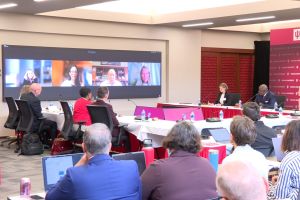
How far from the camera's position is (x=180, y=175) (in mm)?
2996

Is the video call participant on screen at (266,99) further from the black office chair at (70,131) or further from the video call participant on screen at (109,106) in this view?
the black office chair at (70,131)

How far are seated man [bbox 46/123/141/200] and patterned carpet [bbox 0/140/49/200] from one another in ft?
10.6

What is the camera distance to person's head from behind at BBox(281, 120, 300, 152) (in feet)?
11.9

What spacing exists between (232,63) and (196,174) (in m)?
13.3

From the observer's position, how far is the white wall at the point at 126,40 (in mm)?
11414

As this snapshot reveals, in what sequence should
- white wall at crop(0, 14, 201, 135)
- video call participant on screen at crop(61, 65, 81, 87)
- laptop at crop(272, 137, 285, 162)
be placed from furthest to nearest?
video call participant on screen at crop(61, 65, 81, 87)
white wall at crop(0, 14, 201, 135)
laptop at crop(272, 137, 285, 162)

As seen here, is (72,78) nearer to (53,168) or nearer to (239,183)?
(53,168)

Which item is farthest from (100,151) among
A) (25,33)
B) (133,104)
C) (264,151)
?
(133,104)

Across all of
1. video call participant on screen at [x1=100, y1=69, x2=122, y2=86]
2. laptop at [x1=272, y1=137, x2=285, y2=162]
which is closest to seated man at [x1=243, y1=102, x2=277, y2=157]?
laptop at [x1=272, y1=137, x2=285, y2=162]

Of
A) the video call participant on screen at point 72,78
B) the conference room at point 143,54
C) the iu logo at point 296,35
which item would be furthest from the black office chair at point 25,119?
the iu logo at point 296,35

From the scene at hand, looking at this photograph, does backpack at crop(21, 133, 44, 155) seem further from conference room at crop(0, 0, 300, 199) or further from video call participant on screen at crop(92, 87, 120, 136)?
video call participant on screen at crop(92, 87, 120, 136)

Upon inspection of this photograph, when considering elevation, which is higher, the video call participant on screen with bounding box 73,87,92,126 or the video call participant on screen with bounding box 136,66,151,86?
the video call participant on screen with bounding box 136,66,151,86

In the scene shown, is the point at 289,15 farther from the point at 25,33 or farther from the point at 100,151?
the point at 100,151

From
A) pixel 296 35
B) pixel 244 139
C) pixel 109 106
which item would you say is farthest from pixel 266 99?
pixel 244 139
